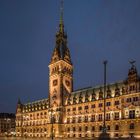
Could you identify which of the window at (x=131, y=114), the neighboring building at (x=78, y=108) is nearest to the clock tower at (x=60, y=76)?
the neighboring building at (x=78, y=108)

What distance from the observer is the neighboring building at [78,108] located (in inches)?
3775

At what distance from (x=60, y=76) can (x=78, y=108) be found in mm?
17246

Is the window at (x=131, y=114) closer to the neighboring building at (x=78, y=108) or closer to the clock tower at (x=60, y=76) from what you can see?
the neighboring building at (x=78, y=108)

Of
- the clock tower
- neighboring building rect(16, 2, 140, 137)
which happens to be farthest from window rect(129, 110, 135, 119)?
the clock tower

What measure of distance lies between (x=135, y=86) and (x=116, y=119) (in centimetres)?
1457

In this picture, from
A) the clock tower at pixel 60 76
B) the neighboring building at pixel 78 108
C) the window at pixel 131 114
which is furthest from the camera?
the clock tower at pixel 60 76

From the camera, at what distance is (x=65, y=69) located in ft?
433

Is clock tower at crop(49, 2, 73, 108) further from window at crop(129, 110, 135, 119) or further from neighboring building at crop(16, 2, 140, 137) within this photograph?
window at crop(129, 110, 135, 119)

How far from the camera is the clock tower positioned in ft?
420

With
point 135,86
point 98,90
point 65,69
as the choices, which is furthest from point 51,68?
point 135,86

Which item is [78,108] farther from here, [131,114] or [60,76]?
[131,114]

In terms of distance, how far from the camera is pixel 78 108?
12119 centimetres

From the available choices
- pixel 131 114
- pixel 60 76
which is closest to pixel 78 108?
pixel 60 76

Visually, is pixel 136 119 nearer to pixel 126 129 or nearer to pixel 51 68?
pixel 126 129
